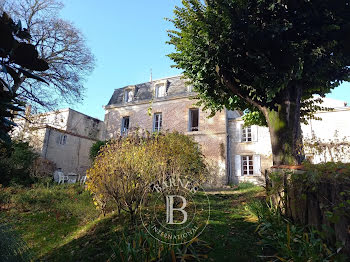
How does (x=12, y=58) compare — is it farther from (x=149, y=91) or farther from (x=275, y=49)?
(x=149, y=91)

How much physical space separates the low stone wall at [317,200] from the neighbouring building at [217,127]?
806 centimetres

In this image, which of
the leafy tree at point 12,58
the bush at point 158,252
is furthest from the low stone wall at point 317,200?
the leafy tree at point 12,58

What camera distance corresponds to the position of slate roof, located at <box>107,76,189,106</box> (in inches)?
660

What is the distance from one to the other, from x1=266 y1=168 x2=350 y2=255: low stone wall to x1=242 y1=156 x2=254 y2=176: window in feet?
33.8

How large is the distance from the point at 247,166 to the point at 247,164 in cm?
14

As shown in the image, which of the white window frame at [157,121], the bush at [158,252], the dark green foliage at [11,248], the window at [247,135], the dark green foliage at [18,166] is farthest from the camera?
the white window frame at [157,121]

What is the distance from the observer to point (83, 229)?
4648mm

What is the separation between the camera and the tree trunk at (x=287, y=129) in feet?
17.2

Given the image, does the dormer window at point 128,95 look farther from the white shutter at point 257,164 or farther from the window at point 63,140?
the white shutter at point 257,164

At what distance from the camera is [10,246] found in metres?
1.45

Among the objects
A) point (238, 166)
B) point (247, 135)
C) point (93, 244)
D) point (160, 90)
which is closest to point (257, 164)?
point (238, 166)

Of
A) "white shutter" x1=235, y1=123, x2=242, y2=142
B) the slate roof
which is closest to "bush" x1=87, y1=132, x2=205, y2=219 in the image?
"white shutter" x1=235, y1=123, x2=242, y2=142

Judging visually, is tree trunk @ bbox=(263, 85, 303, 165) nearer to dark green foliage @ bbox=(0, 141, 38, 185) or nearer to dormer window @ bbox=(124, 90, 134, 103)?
dark green foliage @ bbox=(0, 141, 38, 185)

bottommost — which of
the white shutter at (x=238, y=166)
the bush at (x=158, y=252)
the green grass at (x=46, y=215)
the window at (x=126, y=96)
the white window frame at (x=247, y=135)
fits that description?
the green grass at (x=46, y=215)
